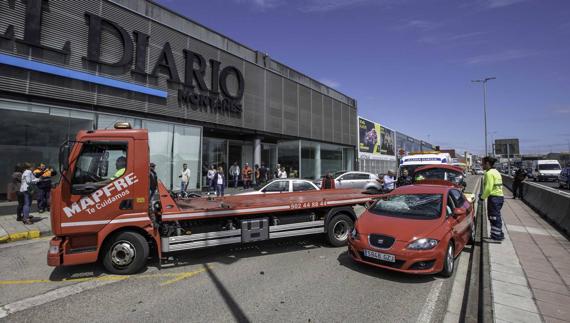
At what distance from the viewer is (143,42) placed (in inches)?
549

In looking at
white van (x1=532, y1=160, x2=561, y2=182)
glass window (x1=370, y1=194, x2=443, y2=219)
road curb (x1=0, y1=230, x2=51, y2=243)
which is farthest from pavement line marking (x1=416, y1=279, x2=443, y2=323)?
white van (x1=532, y1=160, x2=561, y2=182)

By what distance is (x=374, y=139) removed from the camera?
38375mm

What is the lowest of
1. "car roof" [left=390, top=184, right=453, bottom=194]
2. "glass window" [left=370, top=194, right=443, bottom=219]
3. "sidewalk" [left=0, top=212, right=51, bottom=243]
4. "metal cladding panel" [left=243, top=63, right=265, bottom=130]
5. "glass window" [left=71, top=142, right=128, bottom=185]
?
"sidewalk" [left=0, top=212, right=51, bottom=243]

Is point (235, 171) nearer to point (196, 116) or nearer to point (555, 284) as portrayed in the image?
point (196, 116)

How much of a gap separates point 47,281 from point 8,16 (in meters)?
9.83

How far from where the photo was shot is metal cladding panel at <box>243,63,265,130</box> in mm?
19391

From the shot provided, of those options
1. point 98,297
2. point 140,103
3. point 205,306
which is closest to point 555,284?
point 205,306

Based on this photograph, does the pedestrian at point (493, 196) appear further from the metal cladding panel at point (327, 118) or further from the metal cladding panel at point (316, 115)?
the metal cladding panel at point (327, 118)

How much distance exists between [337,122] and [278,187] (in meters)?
19.4

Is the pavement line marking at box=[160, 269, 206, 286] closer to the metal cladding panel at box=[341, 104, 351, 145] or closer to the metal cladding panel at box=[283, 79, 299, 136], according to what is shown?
the metal cladding panel at box=[283, 79, 299, 136]

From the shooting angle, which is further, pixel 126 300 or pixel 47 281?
pixel 47 281

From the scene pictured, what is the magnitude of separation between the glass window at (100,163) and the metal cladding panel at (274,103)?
51.0 ft

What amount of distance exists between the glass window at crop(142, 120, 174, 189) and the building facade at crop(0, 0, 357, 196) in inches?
1.9

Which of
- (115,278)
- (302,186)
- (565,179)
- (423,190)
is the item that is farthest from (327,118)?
(115,278)
